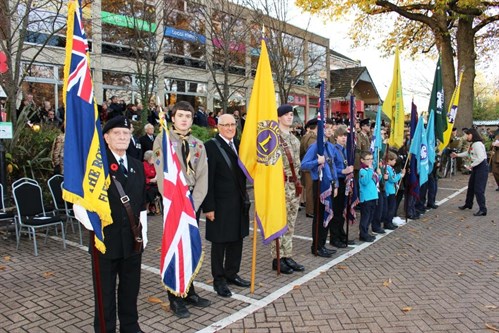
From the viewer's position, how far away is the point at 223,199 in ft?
15.5

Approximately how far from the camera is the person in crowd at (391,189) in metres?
7.95

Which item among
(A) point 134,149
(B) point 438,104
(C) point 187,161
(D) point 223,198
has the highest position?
(B) point 438,104

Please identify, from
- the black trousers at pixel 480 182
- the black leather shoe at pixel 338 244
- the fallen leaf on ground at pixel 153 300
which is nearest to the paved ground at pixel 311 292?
the fallen leaf on ground at pixel 153 300

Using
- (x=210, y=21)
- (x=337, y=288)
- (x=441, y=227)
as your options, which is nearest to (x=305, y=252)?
(x=337, y=288)

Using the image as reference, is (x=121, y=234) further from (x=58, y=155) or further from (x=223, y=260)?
(x=58, y=155)

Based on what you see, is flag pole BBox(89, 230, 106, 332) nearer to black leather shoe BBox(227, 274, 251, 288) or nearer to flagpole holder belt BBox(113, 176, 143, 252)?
flagpole holder belt BBox(113, 176, 143, 252)

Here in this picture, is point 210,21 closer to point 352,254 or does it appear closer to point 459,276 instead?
point 352,254

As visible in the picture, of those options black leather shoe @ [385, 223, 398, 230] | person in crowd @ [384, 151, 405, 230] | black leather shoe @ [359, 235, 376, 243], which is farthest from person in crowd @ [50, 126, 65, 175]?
black leather shoe @ [385, 223, 398, 230]

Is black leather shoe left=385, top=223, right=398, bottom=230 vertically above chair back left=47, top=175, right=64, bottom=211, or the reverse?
Result: chair back left=47, top=175, right=64, bottom=211

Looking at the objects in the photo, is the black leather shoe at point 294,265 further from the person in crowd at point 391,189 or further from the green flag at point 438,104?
the green flag at point 438,104

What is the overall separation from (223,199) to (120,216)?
1.45m

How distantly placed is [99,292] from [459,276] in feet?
15.4

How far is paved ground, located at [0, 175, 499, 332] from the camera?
4.12m

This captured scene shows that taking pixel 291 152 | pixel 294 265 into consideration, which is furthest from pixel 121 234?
pixel 294 265
